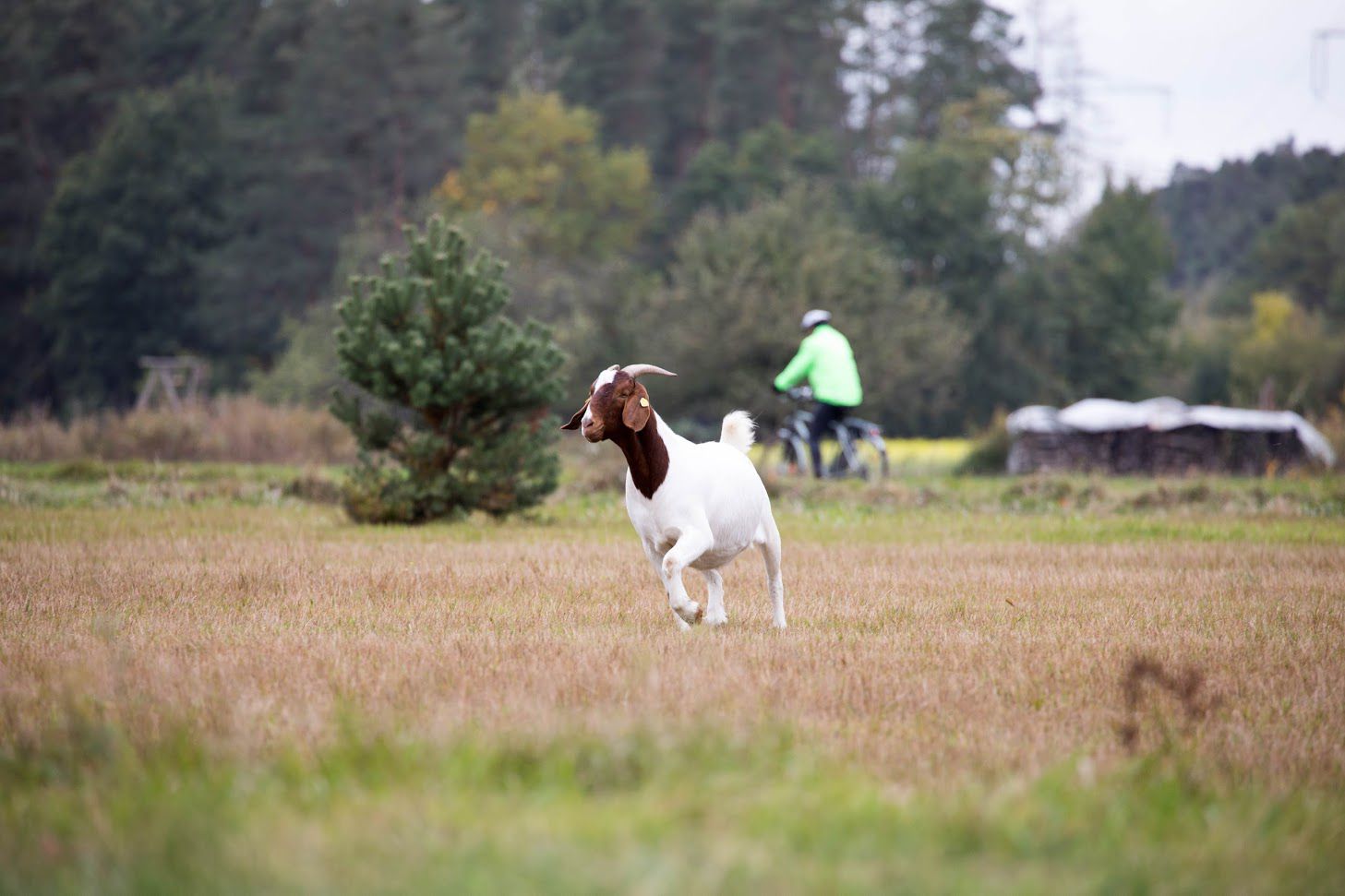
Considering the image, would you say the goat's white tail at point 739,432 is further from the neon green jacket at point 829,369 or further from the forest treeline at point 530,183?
the forest treeline at point 530,183

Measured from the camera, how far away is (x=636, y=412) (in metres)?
7.92

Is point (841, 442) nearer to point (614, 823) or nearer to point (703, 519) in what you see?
point (703, 519)

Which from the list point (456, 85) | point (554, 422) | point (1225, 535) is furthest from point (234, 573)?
point (456, 85)

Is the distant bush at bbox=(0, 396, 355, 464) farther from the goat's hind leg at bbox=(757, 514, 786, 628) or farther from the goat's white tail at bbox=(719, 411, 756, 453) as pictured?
the goat's hind leg at bbox=(757, 514, 786, 628)

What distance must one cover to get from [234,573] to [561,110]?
53.7 meters

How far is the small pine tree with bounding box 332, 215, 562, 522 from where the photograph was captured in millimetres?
14492

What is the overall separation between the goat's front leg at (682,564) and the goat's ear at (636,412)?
0.64 metres

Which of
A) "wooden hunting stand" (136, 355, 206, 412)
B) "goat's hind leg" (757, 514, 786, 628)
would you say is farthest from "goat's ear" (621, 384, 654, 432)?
"wooden hunting stand" (136, 355, 206, 412)

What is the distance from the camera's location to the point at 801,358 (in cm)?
1950

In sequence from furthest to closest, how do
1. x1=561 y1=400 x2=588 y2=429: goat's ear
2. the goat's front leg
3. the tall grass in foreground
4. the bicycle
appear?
the bicycle < x1=561 y1=400 x2=588 y2=429: goat's ear < the goat's front leg < the tall grass in foreground

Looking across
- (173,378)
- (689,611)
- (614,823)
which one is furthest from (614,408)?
(173,378)

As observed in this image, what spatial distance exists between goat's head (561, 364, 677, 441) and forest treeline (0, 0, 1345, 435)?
40820mm

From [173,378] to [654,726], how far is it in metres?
48.4

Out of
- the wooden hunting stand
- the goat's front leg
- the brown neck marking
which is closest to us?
the goat's front leg
